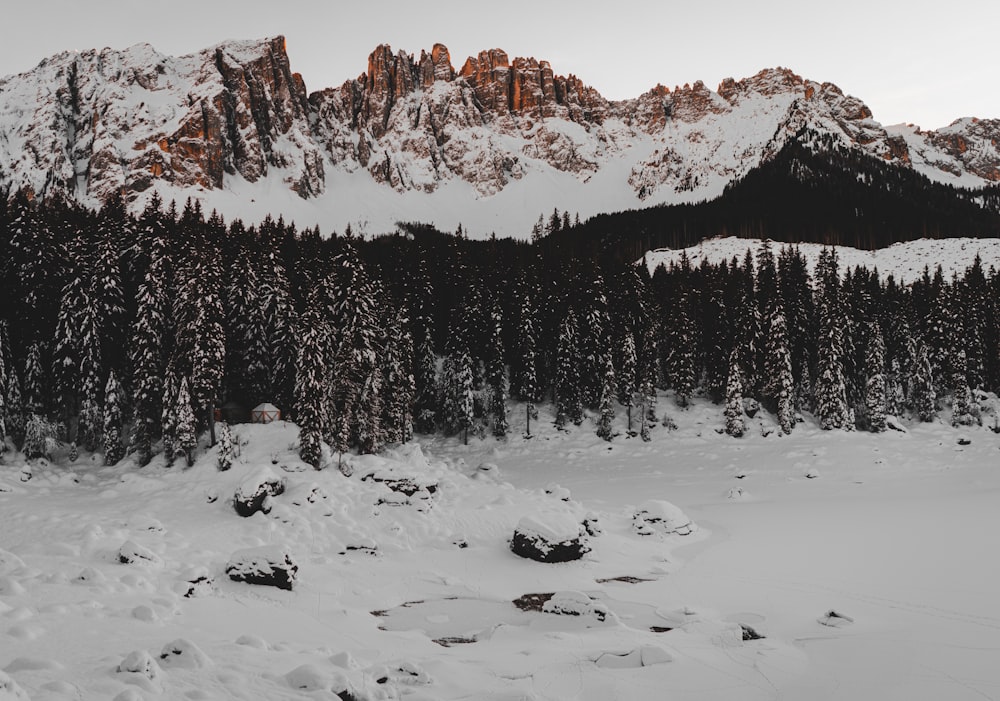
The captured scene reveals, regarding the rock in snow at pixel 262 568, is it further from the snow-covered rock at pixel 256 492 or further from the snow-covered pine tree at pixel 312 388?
the snow-covered pine tree at pixel 312 388

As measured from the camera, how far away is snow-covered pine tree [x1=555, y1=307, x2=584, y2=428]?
174 ft

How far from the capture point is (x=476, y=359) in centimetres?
5425

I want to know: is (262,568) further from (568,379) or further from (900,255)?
(900,255)

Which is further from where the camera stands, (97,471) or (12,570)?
(97,471)

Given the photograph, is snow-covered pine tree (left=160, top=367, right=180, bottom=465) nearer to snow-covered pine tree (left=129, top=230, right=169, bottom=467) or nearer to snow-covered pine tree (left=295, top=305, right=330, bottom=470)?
snow-covered pine tree (left=129, top=230, right=169, bottom=467)

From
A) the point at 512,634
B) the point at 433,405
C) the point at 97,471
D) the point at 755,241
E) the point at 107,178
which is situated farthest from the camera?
the point at 107,178

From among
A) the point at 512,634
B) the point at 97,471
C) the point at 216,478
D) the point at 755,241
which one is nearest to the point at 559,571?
the point at 512,634

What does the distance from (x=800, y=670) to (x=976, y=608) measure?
6.76 m

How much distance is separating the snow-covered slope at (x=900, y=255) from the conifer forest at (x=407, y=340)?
2605 centimetres

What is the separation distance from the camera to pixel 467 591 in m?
16.7

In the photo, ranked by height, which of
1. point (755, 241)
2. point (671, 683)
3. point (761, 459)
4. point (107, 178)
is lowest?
point (761, 459)

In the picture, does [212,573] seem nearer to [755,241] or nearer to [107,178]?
[755,241]

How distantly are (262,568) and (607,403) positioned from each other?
3912cm

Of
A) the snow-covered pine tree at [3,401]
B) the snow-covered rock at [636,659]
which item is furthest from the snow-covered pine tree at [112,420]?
the snow-covered rock at [636,659]
